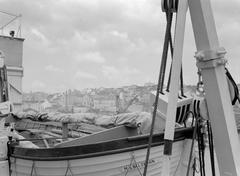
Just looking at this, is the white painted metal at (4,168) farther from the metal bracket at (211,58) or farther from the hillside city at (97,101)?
the hillside city at (97,101)

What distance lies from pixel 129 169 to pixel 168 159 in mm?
1759

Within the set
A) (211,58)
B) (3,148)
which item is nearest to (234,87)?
(211,58)

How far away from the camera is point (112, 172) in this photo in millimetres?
3764

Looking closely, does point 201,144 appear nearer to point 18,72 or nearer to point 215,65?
point 215,65

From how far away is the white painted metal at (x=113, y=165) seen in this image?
371cm

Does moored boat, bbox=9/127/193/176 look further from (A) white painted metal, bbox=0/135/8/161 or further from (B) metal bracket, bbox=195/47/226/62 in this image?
(B) metal bracket, bbox=195/47/226/62

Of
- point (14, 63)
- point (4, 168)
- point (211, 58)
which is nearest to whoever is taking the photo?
point (211, 58)

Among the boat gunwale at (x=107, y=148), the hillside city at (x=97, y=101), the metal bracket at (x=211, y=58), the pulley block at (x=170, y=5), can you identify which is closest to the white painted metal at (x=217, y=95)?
the metal bracket at (x=211, y=58)

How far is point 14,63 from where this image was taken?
1162cm

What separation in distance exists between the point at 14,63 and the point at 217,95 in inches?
412

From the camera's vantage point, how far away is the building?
36.9 ft

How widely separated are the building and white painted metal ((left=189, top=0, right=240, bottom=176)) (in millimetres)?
9815

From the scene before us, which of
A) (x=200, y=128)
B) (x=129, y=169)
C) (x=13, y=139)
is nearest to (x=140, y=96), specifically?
(x=13, y=139)

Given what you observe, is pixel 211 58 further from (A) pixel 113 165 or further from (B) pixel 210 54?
(A) pixel 113 165
